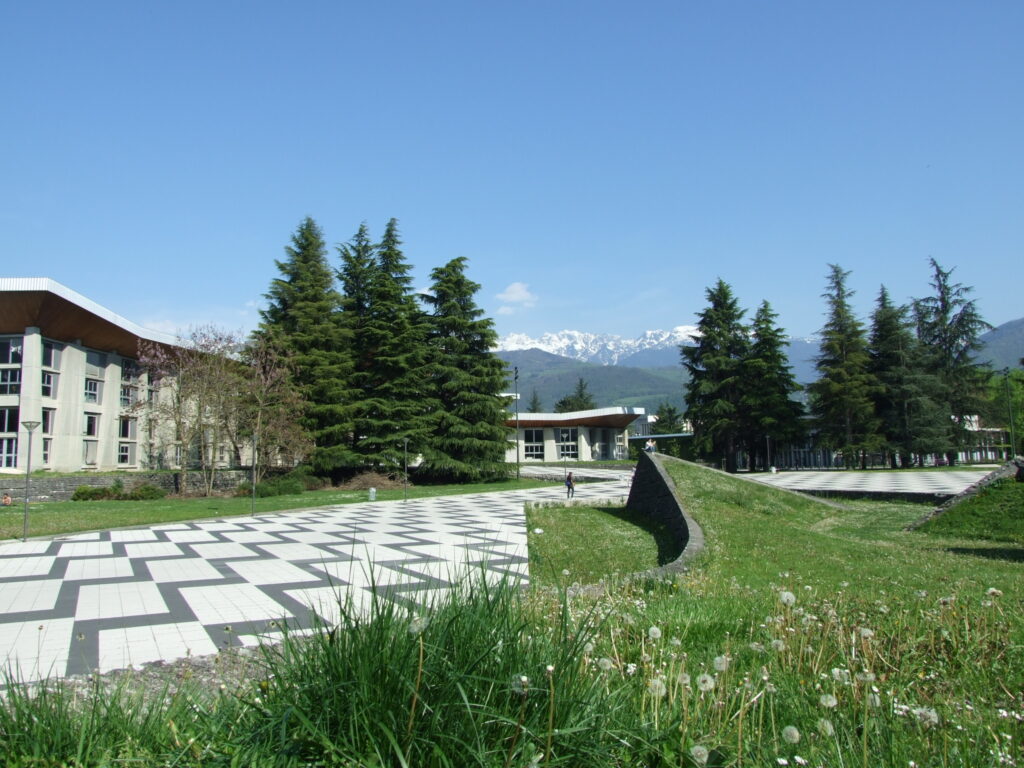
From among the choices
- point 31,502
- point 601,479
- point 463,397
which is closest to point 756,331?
point 601,479

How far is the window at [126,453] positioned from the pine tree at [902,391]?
48.5 m

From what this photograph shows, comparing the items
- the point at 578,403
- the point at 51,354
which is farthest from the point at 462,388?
the point at 578,403

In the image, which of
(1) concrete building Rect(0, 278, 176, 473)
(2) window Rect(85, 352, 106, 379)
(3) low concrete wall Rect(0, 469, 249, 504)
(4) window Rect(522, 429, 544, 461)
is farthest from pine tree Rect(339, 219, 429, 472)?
(4) window Rect(522, 429, 544, 461)

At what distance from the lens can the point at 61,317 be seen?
34.7m

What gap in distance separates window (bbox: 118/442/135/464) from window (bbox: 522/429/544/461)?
3031 centimetres

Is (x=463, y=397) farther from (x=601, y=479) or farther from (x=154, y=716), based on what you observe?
(x=154, y=716)

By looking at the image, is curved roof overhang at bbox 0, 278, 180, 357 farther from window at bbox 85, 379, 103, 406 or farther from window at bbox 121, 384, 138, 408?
window at bbox 121, 384, 138, 408

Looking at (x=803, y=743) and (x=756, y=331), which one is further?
(x=756, y=331)

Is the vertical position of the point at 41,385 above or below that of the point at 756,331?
below

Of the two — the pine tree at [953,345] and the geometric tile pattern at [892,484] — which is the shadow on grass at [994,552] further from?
the pine tree at [953,345]

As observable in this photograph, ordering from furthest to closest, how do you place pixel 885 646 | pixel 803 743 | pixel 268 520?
A: 1. pixel 268 520
2. pixel 885 646
3. pixel 803 743

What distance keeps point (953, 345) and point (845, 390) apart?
12339 mm

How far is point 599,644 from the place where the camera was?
3.29m

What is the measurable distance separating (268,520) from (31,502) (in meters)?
16.1
